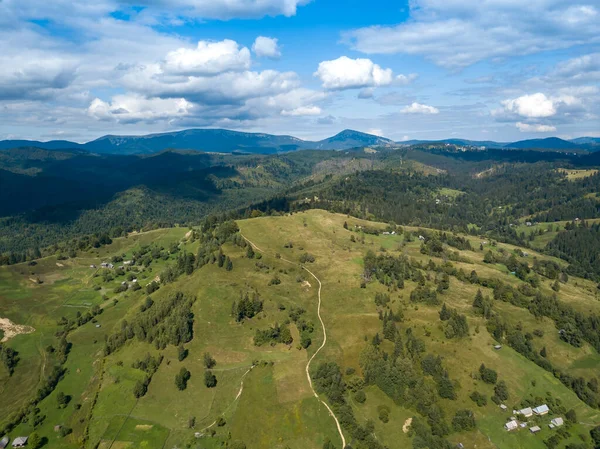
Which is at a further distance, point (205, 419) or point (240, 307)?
point (240, 307)

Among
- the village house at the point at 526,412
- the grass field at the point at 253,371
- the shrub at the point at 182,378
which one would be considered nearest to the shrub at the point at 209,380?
the grass field at the point at 253,371

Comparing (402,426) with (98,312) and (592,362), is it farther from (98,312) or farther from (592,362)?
(98,312)

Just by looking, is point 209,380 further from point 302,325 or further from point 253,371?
point 302,325

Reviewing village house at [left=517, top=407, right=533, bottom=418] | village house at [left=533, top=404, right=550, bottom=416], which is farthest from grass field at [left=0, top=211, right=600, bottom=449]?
village house at [left=533, top=404, right=550, bottom=416]

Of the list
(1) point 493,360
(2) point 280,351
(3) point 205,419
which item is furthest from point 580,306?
(3) point 205,419

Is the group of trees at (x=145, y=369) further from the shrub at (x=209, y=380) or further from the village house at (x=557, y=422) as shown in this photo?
the village house at (x=557, y=422)
